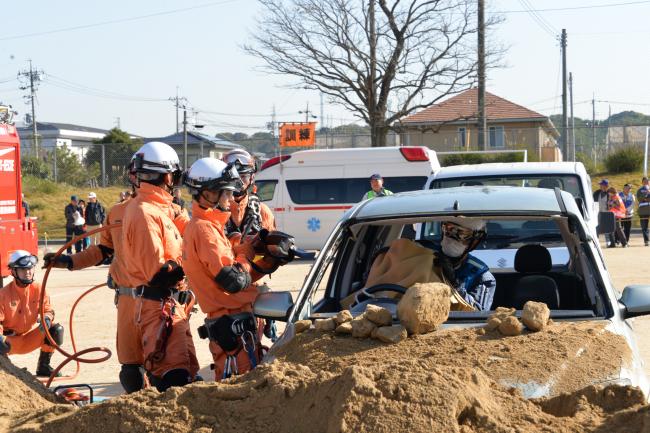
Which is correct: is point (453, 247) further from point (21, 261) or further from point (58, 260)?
point (21, 261)

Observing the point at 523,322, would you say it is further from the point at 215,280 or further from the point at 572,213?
the point at 215,280

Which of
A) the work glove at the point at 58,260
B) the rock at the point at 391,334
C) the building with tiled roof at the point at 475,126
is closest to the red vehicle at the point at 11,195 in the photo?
the work glove at the point at 58,260

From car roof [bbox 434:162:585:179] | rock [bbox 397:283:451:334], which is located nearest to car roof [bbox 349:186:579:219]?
rock [bbox 397:283:451:334]

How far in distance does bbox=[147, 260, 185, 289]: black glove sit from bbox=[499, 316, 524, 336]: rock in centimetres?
237

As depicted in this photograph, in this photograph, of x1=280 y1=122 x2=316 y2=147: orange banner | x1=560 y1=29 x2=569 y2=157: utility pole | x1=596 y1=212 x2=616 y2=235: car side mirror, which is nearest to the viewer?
x1=596 y1=212 x2=616 y2=235: car side mirror

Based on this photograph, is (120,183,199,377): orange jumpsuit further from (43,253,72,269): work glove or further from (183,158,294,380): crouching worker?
(43,253,72,269): work glove

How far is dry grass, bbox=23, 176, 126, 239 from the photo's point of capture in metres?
34.5

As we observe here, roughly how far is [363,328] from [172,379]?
192 centimetres

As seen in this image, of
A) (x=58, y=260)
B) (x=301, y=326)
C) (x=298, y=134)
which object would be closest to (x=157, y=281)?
(x=58, y=260)

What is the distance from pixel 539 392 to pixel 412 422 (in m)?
0.71

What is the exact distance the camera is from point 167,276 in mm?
5723

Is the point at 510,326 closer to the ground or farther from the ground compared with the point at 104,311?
farther from the ground

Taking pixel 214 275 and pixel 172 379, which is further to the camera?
pixel 172 379

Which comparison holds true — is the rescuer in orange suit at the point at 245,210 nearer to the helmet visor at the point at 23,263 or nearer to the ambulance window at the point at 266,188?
the helmet visor at the point at 23,263
